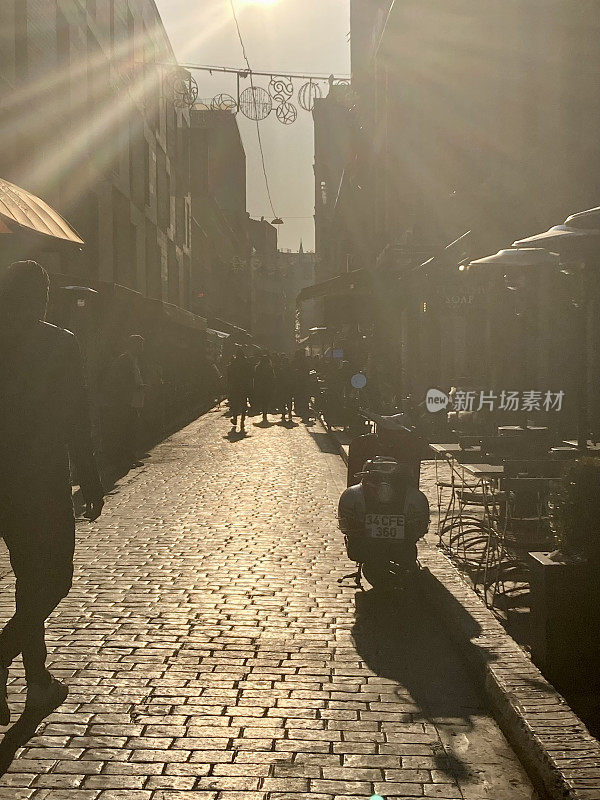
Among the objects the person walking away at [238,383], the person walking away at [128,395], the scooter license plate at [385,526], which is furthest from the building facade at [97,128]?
the scooter license plate at [385,526]

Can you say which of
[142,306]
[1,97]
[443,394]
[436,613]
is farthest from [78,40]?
[436,613]

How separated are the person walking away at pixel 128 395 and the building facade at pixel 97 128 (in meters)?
1.87

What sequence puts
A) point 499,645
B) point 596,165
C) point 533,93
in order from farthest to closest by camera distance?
point 533,93 < point 596,165 < point 499,645

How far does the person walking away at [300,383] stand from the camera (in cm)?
3244

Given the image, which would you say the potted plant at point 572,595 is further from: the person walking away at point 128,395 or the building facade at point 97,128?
the building facade at point 97,128

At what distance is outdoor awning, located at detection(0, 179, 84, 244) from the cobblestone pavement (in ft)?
15.5

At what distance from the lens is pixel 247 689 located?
4.98 m

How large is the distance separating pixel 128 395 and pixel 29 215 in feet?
13.0

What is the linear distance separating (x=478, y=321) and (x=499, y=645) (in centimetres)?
2176

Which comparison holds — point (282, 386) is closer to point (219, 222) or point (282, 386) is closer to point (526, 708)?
point (526, 708)

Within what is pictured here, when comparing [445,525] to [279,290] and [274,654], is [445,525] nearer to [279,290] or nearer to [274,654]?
[274,654]

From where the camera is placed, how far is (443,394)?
67.5 feet

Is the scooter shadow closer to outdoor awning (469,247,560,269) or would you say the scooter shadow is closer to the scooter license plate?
the scooter license plate

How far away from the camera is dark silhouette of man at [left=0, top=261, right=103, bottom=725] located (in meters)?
4.56
